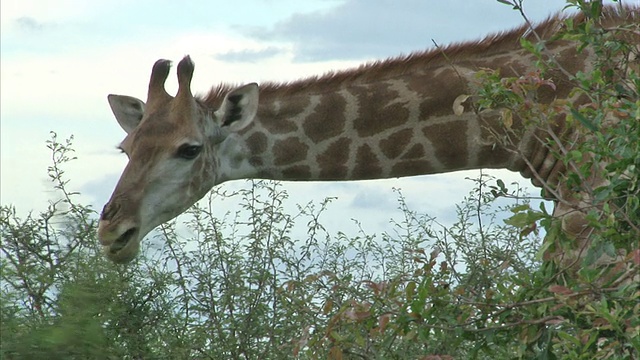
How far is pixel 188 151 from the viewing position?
764 cm

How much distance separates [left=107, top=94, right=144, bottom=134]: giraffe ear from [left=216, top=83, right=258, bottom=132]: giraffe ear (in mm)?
808

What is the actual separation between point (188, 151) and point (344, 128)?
43.7 inches

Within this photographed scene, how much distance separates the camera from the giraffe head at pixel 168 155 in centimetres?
737

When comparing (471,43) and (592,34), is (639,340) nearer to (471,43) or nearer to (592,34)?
(592,34)

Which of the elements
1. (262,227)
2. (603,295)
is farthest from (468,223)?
(603,295)

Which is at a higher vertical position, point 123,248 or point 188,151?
point 188,151

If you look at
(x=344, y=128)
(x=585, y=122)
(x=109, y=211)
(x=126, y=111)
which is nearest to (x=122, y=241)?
(x=109, y=211)

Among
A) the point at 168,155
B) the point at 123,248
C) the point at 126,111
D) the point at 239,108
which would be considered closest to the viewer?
the point at 123,248

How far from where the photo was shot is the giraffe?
768 cm

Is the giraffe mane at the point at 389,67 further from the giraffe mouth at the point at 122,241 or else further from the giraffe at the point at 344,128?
the giraffe mouth at the point at 122,241

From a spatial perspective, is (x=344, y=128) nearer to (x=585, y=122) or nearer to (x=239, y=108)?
(x=239, y=108)

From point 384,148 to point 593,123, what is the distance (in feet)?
9.15

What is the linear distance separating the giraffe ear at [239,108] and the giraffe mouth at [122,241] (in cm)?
102

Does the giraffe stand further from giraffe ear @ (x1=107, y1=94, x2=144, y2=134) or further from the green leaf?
the green leaf
